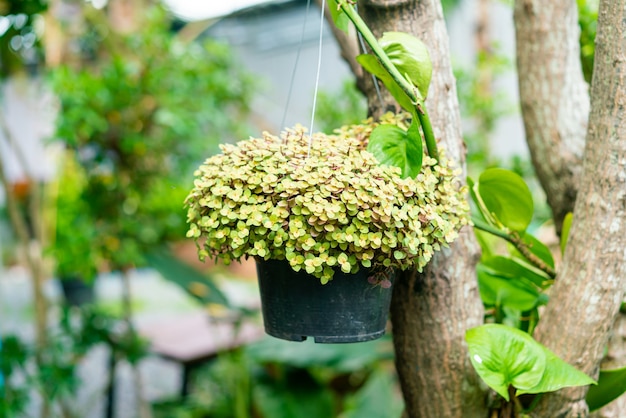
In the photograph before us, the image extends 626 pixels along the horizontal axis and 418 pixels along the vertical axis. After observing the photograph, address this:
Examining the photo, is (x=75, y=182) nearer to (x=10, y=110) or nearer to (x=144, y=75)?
(x=144, y=75)

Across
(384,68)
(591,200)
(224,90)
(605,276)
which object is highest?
(224,90)

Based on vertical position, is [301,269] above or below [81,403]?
above

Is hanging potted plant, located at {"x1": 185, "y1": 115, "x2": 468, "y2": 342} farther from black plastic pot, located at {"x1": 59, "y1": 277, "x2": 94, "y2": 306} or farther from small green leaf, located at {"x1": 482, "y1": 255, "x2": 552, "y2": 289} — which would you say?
black plastic pot, located at {"x1": 59, "y1": 277, "x2": 94, "y2": 306}

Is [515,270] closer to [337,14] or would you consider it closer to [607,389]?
[607,389]

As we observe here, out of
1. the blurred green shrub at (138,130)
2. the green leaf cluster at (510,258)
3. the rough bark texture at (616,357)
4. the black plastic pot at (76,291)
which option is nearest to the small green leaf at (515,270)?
the green leaf cluster at (510,258)

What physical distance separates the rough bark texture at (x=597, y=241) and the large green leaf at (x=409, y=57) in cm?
30

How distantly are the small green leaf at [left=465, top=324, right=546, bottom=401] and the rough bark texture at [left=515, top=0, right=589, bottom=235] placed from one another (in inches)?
22.9

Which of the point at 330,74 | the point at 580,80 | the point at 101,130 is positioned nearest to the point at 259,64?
the point at 330,74

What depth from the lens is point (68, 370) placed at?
2227mm

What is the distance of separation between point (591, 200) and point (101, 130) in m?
1.93

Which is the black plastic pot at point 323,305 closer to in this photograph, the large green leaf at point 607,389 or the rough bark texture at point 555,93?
the large green leaf at point 607,389

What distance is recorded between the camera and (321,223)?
0.81 metres

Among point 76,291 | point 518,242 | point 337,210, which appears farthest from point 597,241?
point 76,291

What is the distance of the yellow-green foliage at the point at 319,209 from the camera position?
813 mm
